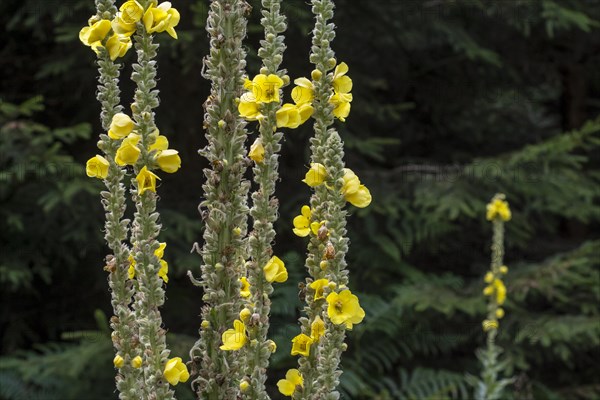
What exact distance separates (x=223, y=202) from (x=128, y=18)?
0.37 m

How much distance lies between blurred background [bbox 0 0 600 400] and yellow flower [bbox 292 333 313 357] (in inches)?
118

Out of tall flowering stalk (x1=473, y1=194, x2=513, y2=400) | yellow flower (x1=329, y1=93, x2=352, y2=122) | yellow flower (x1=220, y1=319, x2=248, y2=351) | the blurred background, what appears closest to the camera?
yellow flower (x1=220, y1=319, x2=248, y2=351)

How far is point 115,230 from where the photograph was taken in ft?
4.53

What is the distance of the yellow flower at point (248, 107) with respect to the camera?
4.16 feet

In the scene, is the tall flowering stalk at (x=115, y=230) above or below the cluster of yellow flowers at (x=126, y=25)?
below

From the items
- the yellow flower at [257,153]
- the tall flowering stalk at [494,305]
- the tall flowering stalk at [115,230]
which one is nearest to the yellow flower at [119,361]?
the tall flowering stalk at [115,230]

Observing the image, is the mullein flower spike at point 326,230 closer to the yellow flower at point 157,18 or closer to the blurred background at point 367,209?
the yellow flower at point 157,18

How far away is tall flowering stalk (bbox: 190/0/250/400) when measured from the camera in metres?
1.28

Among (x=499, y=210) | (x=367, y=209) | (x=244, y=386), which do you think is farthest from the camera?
(x=367, y=209)

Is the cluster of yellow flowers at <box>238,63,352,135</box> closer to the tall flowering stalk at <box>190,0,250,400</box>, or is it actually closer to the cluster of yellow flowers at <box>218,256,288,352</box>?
the tall flowering stalk at <box>190,0,250,400</box>

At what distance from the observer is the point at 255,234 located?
1290 mm

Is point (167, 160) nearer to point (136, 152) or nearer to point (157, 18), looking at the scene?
point (136, 152)

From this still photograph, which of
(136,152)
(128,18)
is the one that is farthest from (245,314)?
(128,18)

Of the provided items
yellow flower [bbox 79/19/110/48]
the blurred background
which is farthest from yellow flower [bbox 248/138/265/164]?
the blurred background
